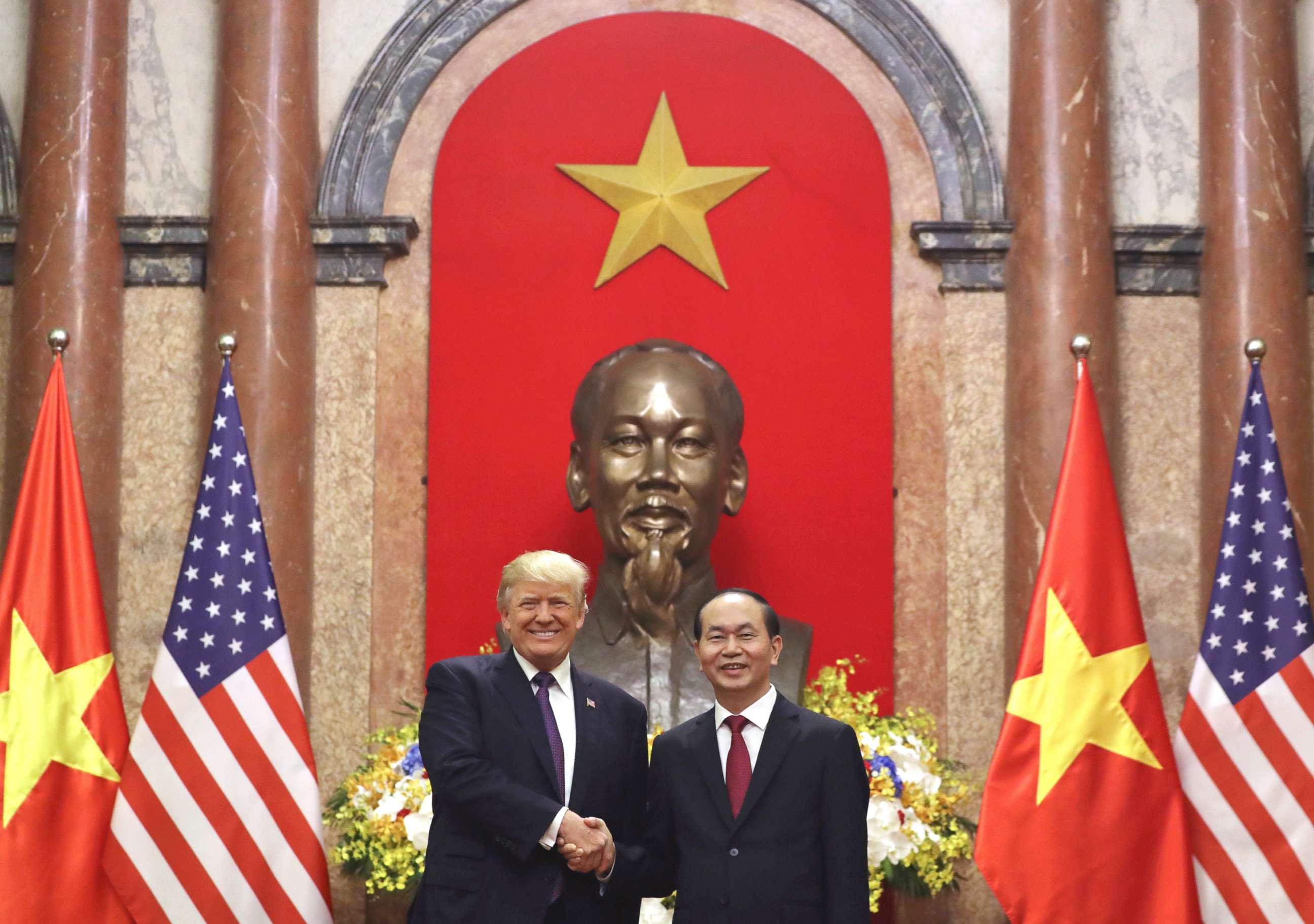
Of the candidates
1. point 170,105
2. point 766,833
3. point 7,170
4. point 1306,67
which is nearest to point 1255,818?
point 766,833

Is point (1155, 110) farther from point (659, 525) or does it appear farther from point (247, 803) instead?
point (247, 803)

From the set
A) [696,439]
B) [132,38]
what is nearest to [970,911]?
[696,439]

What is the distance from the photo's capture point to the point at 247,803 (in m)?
5.21

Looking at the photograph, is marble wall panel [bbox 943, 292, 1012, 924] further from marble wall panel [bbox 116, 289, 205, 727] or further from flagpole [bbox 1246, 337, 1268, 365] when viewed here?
marble wall panel [bbox 116, 289, 205, 727]

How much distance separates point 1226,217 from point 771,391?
2.05 meters

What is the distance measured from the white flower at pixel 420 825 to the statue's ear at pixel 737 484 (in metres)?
1.64

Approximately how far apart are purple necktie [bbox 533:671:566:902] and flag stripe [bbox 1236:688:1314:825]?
99.5 inches

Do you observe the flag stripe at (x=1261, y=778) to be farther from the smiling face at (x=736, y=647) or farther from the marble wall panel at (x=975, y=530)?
the smiling face at (x=736, y=647)

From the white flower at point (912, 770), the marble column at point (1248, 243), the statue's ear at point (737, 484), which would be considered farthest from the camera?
the marble column at point (1248, 243)

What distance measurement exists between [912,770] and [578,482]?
5.47 ft

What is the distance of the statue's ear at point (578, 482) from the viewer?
616cm

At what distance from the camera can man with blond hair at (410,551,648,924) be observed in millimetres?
3643

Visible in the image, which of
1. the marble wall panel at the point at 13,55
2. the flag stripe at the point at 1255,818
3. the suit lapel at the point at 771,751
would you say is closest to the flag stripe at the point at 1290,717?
the flag stripe at the point at 1255,818

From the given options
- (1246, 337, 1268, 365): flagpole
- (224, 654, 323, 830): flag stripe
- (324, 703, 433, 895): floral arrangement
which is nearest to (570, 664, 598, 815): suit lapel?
(324, 703, 433, 895): floral arrangement
